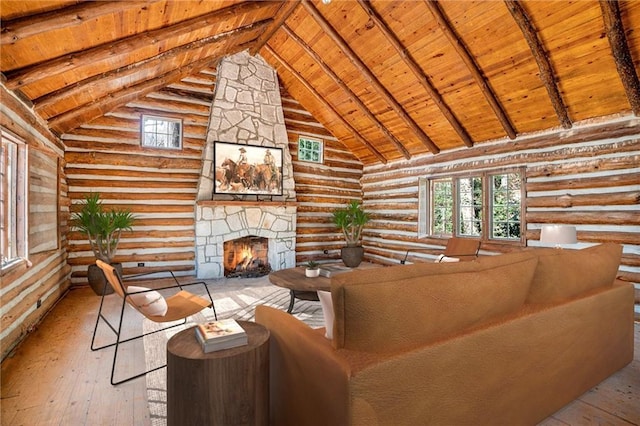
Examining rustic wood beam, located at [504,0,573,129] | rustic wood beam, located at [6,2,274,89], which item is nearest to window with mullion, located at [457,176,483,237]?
rustic wood beam, located at [504,0,573,129]

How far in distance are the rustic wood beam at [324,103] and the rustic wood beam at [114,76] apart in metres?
1.47

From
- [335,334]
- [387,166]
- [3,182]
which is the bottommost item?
[335,334]

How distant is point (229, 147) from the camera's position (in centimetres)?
661

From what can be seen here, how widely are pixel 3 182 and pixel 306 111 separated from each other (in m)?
5.76

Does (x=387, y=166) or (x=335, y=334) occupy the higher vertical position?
(x=387, y=166)

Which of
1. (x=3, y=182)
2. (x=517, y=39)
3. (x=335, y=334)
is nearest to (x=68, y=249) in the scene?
(x=3, y=182)

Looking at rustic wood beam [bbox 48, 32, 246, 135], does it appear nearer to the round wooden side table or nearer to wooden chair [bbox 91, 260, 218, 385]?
wooden chair [bbox 91, 260, 218, 385]

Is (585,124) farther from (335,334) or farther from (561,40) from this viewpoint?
(335,334)

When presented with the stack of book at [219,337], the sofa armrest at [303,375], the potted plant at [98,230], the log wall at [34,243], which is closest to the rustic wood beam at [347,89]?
the log wall at [34,243]

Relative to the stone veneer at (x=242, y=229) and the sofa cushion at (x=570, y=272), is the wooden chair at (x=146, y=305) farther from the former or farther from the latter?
the stone veneer at (x=242, y=229)

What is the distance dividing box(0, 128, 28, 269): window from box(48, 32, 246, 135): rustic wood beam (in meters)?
1.31

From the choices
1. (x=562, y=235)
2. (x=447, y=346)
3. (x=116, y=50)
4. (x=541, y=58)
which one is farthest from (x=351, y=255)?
(x=447, y=346)

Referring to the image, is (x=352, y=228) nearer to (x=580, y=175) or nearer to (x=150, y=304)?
(x=580, y=175)

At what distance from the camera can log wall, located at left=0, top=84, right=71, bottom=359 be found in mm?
3044
